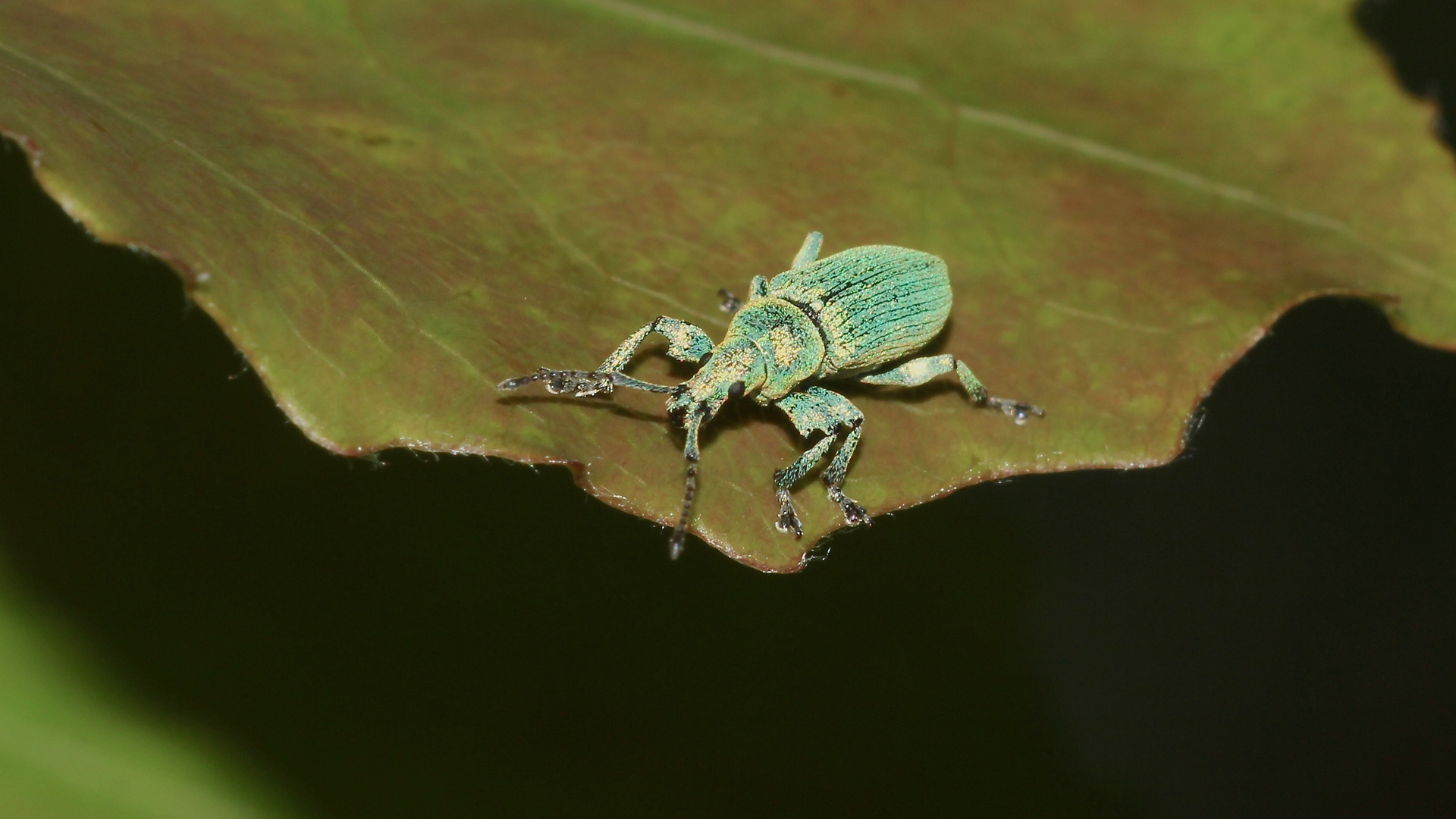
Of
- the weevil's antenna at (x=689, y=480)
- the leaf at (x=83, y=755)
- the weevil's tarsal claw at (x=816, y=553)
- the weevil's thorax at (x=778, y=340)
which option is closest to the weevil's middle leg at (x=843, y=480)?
the weevil's tarsal claw at (x=816, y=553)

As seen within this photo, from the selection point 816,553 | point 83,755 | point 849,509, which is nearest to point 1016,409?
point 849,509

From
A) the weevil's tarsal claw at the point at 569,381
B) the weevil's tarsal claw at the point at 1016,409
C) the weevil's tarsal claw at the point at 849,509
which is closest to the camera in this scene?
the weevil's tarsal claw at the point at 569,381

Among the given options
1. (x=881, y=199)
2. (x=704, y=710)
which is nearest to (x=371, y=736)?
(x=704, y=710)

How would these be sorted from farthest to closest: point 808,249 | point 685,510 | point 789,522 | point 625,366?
point 808,249 → point 625,366 → point 789,522 → point 685,510

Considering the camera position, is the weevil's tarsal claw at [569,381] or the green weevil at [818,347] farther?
the green weevil at [818,347]

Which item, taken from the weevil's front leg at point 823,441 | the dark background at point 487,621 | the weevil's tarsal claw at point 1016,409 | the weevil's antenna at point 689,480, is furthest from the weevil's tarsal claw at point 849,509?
the dark background at point 487,621

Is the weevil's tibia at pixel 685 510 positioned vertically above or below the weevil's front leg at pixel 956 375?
above

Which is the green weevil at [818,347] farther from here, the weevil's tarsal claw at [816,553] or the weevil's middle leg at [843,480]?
the weevil's tarsal claw at [816,553]

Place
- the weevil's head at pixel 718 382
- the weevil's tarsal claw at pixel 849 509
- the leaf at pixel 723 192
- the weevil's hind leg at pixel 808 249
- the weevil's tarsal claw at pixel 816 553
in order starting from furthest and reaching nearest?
the weevil's hind leg at pixel 808 249 < the weevil's head at pixel 718 382 < the weevil's tarsal claw at pixel 849 509 < the weevil's tarsal claw at pixel 816 553 < the leaf at pixel 723 192

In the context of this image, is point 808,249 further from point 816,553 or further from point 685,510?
point 685,510
